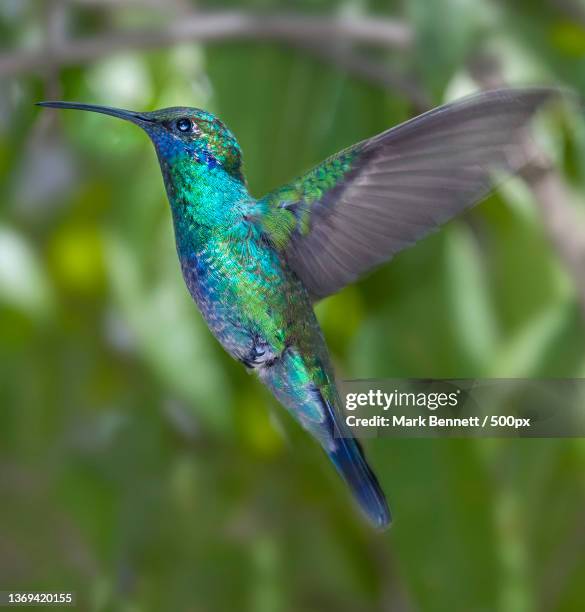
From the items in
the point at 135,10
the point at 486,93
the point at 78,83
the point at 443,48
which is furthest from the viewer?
the point at 135,10

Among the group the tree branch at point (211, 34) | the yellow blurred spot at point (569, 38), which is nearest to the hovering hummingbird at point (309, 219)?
Result: the tree branch at point (211, 34)

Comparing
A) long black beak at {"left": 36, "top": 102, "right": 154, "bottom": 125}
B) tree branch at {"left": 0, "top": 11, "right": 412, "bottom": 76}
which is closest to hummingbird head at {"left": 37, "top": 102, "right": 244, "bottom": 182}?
long black beak at {"left": 36, "top": 102, "right": 154, "bottom": 125}

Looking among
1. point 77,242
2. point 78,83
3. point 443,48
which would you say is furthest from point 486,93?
point 77,242

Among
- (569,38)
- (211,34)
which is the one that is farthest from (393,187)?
(569,38)

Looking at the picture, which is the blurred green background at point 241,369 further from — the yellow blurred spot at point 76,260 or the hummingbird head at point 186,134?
the hummingbird head at point 186,134

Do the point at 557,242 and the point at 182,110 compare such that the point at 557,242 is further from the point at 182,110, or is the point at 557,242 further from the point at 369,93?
the point at 182,110

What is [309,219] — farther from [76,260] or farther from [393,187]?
[76,260]

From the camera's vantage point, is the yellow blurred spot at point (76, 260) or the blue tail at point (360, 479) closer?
the blue tail at point (360, 479)

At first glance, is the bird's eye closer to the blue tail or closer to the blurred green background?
Result: the blue tail
